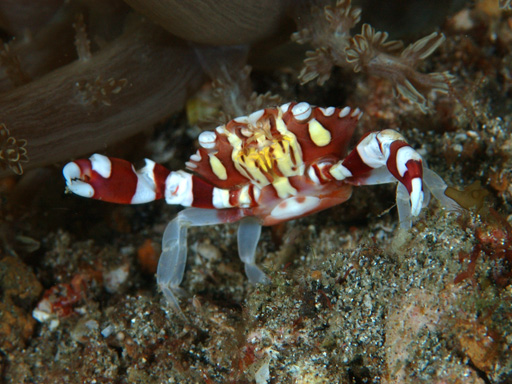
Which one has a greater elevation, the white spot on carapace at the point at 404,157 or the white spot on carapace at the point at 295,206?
the white spot on carapace at the point at 404,157

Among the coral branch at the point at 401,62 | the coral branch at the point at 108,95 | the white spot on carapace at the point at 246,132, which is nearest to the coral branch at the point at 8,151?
the coral branch at the point at 108,95

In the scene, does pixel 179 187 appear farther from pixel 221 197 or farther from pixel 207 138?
pixel 207 138

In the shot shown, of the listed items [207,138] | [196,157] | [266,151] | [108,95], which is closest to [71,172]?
[108,95]

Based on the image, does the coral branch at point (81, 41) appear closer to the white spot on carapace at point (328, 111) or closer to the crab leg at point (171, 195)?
the crab leg at point (171, 195)

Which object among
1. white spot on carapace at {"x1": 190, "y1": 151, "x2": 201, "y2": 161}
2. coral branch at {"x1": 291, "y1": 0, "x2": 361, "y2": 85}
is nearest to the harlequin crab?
white spot on carapace at {"x1": 190, "y1": 151, "x2": 201, "y2": 161}

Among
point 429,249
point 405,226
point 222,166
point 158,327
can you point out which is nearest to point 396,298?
point 429,249


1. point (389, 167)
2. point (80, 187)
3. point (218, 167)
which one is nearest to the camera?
point (389, 167)

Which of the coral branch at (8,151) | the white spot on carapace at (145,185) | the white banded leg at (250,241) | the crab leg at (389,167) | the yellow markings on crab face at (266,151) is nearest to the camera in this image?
the crab leg at (389,167)

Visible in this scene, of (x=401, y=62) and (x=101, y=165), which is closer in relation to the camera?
(x=101, y=165)
